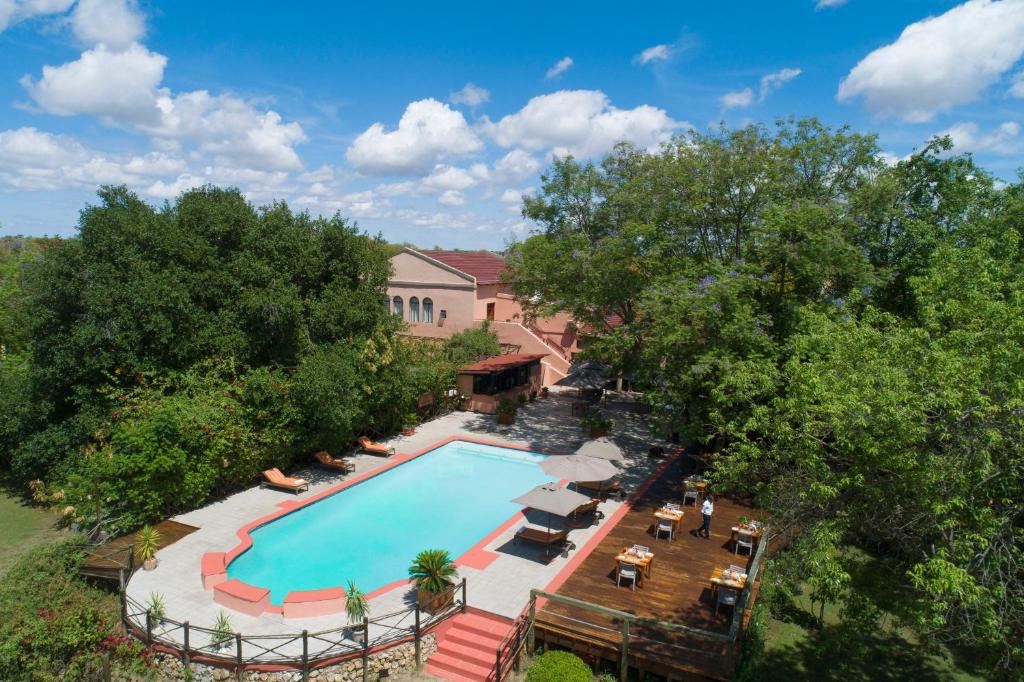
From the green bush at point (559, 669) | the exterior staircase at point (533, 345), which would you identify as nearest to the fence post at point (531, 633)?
the green bush at point (559, 669)

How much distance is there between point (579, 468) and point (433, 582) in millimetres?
6928

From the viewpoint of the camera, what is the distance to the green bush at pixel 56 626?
34.3ft

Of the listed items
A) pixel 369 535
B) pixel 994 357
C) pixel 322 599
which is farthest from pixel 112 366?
pixel 994 357

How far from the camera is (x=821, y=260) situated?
64.2 feet

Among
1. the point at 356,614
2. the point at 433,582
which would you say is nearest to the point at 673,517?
the point at 433,582

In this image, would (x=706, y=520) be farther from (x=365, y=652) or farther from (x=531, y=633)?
(x=365, y=652)

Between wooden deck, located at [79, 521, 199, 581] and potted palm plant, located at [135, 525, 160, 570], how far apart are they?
152mm

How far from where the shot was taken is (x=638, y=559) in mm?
14211

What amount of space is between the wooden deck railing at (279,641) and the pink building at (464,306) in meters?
24.9

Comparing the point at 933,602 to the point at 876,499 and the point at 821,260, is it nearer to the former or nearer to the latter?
the point at 876,499

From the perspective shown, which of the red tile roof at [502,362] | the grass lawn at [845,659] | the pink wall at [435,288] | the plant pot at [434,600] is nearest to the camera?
the grass lawn at [845,659]

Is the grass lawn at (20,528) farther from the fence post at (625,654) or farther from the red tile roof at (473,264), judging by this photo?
the red tile roof at (473,264)

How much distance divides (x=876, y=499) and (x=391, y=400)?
19232mm

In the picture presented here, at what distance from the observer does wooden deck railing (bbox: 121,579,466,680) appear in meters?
11.5
